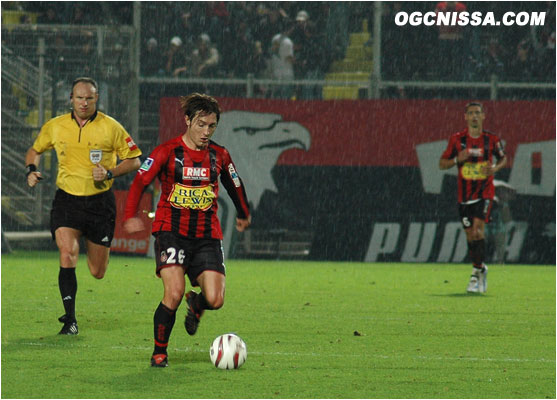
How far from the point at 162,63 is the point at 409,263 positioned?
6802 millimetres

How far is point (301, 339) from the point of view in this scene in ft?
32.7

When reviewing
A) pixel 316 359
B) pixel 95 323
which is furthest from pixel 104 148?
pixel 316 359

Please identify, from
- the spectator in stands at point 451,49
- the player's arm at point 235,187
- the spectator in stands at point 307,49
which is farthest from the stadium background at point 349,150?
the player's arm at point 235,187

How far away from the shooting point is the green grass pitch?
748 centimetres

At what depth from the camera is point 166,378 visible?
767 centimetres

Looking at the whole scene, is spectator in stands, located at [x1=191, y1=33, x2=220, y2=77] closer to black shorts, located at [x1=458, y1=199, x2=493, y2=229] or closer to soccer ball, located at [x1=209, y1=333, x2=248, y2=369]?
black shorts, located at [x1=458, y1=199, x2=493, y2=229]

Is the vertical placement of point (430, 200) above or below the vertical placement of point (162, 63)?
below

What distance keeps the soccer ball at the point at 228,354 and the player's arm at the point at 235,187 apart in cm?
90

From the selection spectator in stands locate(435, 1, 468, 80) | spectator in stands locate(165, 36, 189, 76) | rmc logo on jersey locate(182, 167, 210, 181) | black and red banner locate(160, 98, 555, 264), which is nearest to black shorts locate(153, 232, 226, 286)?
rmc logo on jersey locate(182, 167, 210, 181)

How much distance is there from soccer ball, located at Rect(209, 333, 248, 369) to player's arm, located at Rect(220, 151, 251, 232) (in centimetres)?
90

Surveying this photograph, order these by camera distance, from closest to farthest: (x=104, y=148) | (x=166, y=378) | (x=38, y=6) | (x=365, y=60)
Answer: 1. (x=166, y=378)
2. (x=104, y=148)
3. (x=365, y=60)
4. (x=38, y=6)

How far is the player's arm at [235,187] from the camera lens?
28.0 feet

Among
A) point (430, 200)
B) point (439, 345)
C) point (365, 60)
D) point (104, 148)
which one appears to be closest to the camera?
point (439, 345)

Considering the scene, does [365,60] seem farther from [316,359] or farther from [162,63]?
[316,359]
